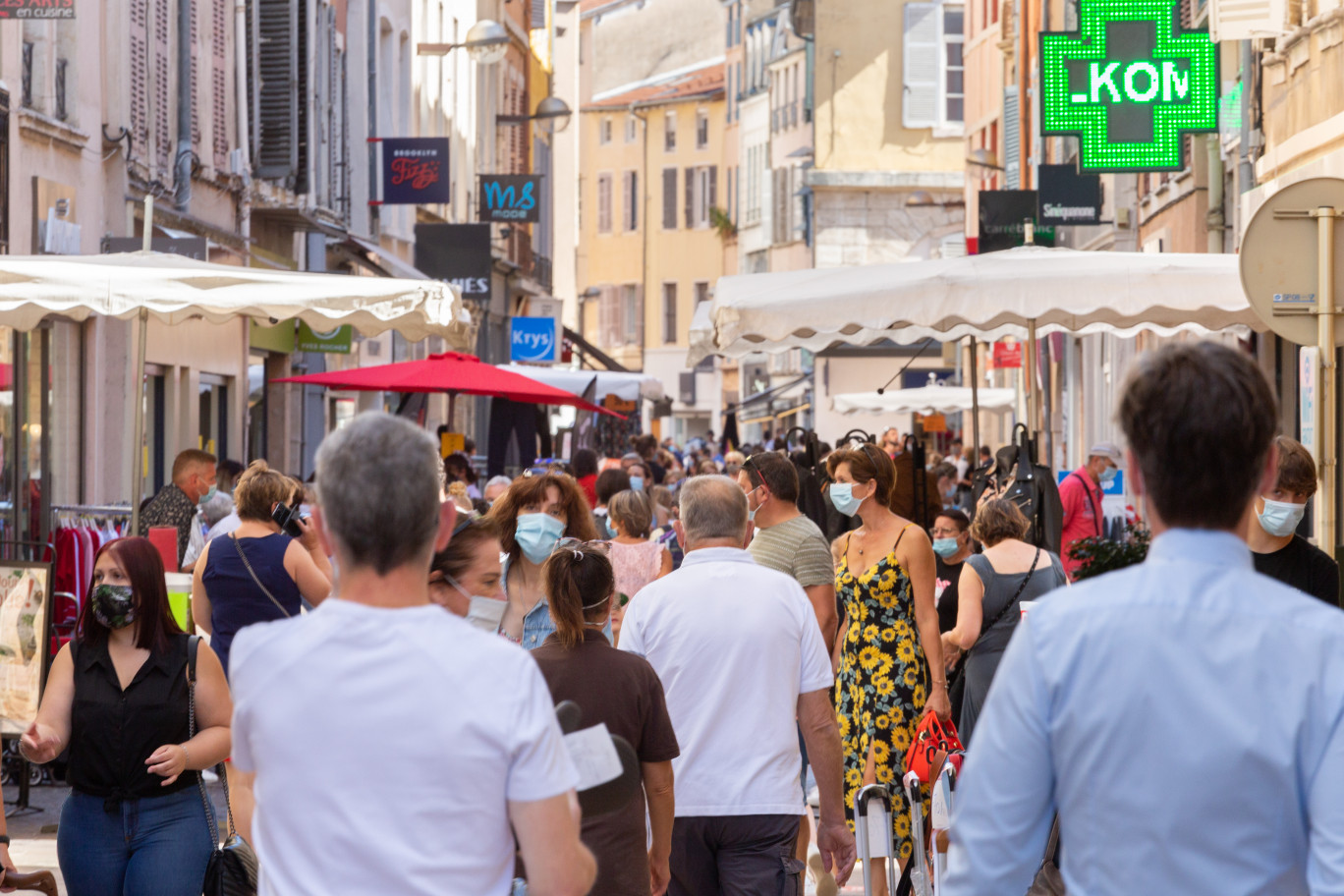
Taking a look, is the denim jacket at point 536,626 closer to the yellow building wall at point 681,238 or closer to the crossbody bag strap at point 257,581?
the crossbody bag strap at point 257,581

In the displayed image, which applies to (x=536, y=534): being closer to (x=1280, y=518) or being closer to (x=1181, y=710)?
(x=1280, y=518)

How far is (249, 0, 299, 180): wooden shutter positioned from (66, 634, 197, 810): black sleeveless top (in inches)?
644

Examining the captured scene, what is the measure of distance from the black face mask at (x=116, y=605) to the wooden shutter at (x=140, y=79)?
40.1 ft

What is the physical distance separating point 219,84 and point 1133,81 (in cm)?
948

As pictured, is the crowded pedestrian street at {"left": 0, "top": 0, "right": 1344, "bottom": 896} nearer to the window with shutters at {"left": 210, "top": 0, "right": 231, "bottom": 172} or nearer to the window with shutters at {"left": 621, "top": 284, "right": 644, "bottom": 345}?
the window with shutters at {"left": 210, "top": 0, "right": 231, "bottom": 172}

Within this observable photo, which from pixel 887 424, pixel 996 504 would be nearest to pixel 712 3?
pixel 887 424

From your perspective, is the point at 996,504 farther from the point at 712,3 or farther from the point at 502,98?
the point at 712,3

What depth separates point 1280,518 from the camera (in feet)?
21.6

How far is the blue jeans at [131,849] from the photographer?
17.4 ft

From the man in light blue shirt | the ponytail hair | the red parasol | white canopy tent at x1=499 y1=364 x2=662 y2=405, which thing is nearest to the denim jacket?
the ponytail hair

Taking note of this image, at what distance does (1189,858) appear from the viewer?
2.56 metres

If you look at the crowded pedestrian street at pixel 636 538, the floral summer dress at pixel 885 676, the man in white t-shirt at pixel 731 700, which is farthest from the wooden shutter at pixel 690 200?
the man in white t-shirt at pixel 731 700

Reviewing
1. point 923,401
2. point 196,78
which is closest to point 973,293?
point 196,78

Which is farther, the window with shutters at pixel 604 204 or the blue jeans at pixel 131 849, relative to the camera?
the window with shutters at pixel 604 204
